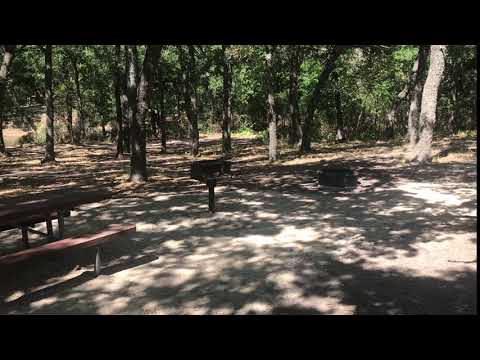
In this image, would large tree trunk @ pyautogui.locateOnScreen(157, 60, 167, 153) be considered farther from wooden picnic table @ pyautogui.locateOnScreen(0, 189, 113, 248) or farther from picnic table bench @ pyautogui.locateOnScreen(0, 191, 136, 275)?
picnic table bench @ pyautogui.locateOnScreen(0, 191, 136, 275)

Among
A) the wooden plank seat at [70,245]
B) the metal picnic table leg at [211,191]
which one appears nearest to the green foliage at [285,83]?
the metal picnic table leg at [211,191]

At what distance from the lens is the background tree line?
18906 mm

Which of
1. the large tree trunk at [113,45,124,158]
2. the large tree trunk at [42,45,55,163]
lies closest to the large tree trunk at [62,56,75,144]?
the large tree trunk at [113,45,124,158]

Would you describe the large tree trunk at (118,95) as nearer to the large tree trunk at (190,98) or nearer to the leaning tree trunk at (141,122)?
the large tree trunk at (190,98)

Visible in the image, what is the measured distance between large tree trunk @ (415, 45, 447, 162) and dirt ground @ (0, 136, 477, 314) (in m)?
3.04

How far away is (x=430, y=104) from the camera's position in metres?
15.5

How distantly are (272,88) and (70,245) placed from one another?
13.9 m

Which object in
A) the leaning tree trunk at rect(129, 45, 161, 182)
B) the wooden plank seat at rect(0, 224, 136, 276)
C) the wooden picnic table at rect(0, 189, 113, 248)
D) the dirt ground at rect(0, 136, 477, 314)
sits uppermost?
the leaning tree trunk at rect(129, 45, 161, 182)
